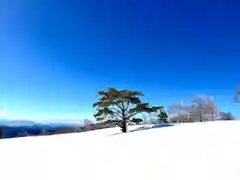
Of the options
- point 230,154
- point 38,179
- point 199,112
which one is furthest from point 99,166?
point 199,112

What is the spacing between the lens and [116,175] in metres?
4.08

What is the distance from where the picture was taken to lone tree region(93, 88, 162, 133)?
13934 millimetres

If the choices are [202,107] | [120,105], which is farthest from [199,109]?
[120,105]

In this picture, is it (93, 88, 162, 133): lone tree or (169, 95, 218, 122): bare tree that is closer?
(93, 88, 162, 133): lone tree

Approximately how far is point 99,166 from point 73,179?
0.91 metres

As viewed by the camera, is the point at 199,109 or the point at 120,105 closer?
the point at 120,105

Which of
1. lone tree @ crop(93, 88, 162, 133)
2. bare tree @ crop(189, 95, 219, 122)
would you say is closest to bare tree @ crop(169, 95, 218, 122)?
bare tree @ crop(189, 95, 219, 122)

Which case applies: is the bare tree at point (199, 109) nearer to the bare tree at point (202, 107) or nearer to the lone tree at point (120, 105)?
the bare tree at point (202, 107)

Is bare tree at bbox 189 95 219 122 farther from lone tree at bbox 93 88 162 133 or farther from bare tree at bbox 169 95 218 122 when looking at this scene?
lone tree at bbox 93 88 162 133

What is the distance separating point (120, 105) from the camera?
47.0 feet

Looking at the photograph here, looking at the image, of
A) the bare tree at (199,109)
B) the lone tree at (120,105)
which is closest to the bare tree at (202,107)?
the bare tree at (199,109)

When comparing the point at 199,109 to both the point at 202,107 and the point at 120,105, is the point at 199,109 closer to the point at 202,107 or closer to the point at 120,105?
the point at 202,107

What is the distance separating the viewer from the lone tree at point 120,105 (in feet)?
45.7

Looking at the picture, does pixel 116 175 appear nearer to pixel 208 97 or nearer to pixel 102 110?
pixel 102 110
